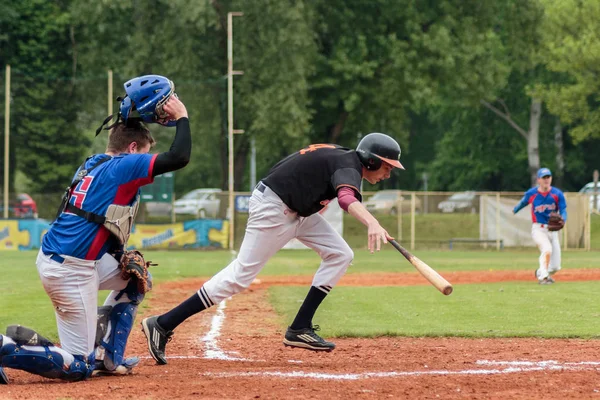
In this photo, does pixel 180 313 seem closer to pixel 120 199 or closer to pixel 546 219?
pixel 120 199

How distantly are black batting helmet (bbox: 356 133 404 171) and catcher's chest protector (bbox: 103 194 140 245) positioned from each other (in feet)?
5.93

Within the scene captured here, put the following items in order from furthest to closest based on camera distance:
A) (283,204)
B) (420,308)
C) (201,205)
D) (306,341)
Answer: (201,205) → (420,308) → (306,341) → (283,204)

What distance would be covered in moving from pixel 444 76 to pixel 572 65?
7871 mm

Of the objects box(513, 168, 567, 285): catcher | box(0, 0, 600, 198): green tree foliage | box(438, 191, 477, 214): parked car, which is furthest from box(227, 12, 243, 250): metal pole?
box(513, 168, 567, 285): catcher

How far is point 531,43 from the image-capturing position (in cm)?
3988

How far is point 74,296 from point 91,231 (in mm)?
453

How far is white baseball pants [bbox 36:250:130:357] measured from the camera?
248 inches

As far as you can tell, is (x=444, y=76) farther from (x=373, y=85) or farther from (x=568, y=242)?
(x=568, y=242)

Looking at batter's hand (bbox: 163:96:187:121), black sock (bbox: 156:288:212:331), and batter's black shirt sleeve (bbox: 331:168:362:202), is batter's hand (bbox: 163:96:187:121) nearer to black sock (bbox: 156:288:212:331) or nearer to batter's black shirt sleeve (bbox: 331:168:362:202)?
batter's black shirt sleeve (bbox: 331:168:362:202)

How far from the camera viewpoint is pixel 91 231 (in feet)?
20.7

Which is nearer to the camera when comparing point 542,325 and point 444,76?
point 542,325

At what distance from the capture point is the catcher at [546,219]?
16062 millimetres

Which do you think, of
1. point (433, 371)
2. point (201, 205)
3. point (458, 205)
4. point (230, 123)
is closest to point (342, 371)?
point (433, 371)

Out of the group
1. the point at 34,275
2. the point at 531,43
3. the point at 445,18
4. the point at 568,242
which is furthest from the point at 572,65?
the point at 34,275
